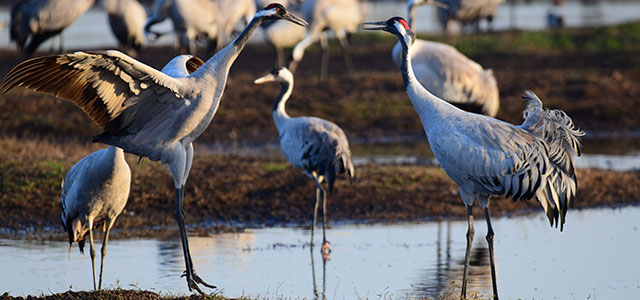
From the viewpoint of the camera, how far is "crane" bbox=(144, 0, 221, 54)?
15.4 metres

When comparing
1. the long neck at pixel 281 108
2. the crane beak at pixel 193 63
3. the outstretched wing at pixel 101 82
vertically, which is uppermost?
the crane beak at pixel 193 63

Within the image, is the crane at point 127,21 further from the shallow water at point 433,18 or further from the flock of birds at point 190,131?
the flock of birds at point 190,131

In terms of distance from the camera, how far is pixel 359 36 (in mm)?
22422

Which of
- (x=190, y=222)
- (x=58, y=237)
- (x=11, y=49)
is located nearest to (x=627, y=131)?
(x=190, y=222)

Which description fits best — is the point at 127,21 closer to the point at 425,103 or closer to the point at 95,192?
the point at 95,192

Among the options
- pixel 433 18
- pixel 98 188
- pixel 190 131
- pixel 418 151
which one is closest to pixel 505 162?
pixel 190 131

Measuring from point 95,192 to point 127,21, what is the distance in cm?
989

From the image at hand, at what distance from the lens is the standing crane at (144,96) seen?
5.94 meters

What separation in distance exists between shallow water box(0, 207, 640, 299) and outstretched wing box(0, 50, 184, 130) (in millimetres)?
1183

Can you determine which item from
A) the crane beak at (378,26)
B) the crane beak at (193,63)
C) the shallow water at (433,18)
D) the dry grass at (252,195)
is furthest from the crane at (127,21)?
the crane beak at (378,26)

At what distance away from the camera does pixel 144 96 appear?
625 cm

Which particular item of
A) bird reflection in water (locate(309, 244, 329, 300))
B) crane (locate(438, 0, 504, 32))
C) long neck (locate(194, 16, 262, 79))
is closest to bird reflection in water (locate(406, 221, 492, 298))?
bird reflection in water (locate(309, 244, 329, 300))

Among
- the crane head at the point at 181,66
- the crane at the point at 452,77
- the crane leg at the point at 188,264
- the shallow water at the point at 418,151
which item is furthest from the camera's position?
the shallow water at the point at 418,151

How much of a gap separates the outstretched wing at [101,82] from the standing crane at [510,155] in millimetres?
1865
